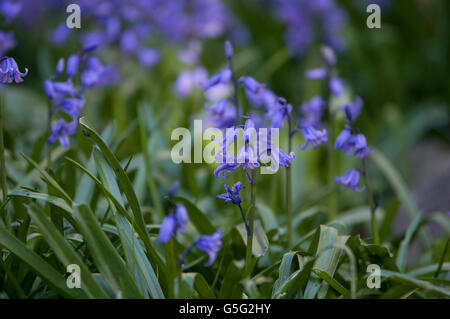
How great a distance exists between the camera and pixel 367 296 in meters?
2.38

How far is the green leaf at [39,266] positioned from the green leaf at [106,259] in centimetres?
13

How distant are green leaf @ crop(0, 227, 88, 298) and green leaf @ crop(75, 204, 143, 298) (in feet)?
0.42

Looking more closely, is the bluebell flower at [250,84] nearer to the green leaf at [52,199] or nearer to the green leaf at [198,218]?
the green leaf at [198,218]

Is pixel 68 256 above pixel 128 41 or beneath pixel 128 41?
beneath

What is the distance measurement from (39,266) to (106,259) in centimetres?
25

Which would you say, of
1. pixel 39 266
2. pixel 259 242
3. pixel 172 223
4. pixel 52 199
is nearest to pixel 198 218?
pixel 259 242

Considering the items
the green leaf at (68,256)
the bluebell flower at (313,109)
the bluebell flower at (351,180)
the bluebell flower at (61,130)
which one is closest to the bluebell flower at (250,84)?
the bluebell flower at (351,180)

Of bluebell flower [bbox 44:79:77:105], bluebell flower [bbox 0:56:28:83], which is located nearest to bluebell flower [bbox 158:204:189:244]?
bluebell flower [bbox 0:56:28:83]

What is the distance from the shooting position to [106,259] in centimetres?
196

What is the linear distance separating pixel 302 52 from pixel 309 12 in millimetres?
461

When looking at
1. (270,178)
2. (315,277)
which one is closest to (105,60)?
(270,178)

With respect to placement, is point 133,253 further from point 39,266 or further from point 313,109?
point 313,109

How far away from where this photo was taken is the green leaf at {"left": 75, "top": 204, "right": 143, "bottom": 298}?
6.32ft

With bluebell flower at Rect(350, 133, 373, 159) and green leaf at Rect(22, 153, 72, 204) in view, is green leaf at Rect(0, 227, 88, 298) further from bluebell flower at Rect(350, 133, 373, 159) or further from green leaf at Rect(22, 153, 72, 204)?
bluebell flower at Rect(350, 133, 373, 159)
